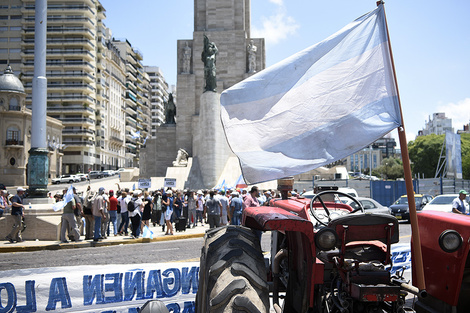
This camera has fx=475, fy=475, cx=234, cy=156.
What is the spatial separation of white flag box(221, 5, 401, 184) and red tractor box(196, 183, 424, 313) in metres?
0.55

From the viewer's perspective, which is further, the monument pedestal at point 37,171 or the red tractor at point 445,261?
the monument pedestal at point 37,171

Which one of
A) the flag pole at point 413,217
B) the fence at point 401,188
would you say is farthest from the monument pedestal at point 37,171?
the fence at point 401,188

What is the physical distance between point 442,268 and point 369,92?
54.1 inches

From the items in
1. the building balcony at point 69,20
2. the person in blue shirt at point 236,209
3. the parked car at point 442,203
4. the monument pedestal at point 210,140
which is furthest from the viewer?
the building balcony at point 69,20

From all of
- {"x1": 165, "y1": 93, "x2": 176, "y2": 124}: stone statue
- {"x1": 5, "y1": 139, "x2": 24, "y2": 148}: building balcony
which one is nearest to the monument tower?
{"x1": 165, "y1": 93, "x2": 176, "y2": 124}: stone statue

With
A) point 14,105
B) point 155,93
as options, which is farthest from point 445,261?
point 155,93

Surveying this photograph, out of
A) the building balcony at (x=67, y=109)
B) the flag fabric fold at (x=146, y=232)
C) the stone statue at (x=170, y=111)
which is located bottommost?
the flag fabric fold at (x=146, y=232)

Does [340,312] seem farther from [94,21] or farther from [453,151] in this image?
[94,21]

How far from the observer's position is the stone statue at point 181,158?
4250cm

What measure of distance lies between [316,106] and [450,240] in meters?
1.40

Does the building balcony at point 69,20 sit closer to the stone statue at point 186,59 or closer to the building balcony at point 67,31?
the building balcony at point 67,31

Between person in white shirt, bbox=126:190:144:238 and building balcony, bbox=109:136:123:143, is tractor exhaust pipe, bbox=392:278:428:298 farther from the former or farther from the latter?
building balcony, bbox=109:136:123:143

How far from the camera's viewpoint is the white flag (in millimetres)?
3570

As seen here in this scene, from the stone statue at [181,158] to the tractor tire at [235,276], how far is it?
39391mm
